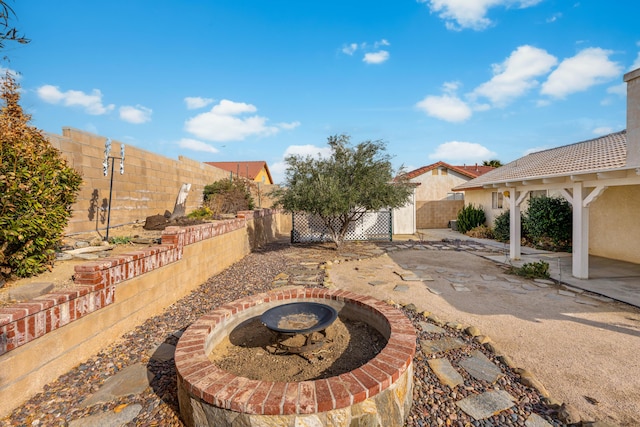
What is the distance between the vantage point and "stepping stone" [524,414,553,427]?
6.40ft

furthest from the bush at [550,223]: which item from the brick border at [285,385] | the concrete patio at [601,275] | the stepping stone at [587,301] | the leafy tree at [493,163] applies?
the leafy tree at [493,163]

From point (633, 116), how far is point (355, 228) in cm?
828

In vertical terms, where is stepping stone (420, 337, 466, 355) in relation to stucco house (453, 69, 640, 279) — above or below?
below

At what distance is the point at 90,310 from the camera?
2.69m

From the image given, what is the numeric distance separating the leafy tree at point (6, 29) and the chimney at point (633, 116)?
24.4 ft

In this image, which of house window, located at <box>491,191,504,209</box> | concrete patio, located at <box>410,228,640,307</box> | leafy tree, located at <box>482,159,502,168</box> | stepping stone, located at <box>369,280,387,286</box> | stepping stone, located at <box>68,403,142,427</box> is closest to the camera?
stepping stone, located at <box>68,403,142,427</box>

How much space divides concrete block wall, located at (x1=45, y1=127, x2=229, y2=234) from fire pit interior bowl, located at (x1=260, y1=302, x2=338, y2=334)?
4.61 meters

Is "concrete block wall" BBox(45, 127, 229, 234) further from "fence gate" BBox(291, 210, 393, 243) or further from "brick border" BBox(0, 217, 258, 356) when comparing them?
"fence gate" BBox(291, 210, 393, 243)

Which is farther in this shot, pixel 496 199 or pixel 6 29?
pixel 496 199

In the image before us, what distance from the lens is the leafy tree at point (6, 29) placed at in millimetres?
1670

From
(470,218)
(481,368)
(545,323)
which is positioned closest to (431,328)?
(481,368)

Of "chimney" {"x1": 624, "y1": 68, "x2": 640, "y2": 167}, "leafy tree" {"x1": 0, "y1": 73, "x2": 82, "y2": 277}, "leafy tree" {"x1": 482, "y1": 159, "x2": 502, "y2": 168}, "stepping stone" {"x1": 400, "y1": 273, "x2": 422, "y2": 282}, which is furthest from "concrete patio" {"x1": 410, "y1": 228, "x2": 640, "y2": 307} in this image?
"leafy tree" {"x1": 482, "y1": 159, "x2": 502, "y2": 168}

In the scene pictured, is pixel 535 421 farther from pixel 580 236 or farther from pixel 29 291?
pixel 580 236

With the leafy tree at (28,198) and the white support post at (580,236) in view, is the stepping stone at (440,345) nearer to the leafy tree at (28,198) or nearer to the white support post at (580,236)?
the leafy tree at (28,198)
